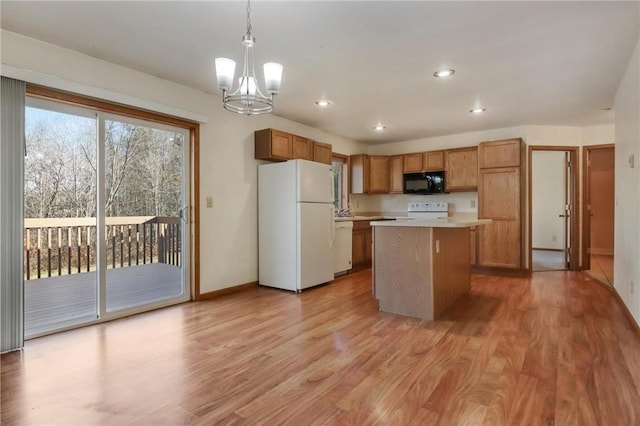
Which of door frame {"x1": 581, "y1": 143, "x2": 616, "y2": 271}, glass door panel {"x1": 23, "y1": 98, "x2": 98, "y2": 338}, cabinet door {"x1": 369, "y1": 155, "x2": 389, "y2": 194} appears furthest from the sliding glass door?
door frame {"x1": 581, "y1": 143, "x2": 616, "y2": 271}

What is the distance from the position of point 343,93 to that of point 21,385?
363 cm

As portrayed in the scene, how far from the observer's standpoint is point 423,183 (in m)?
6.01

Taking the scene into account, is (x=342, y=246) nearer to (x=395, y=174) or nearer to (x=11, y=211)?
(x=395, y=174)

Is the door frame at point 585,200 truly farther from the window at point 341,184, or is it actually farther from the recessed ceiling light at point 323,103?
the recessed ceiling light at point 323,103

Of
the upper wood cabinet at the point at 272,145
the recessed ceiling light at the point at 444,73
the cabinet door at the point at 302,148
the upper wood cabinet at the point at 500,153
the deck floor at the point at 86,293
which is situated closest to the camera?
the deck floor at the point at 86,293

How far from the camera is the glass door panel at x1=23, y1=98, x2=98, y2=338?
278cm

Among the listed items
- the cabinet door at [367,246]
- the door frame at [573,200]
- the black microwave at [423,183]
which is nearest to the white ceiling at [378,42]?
the door frame at [573,200]

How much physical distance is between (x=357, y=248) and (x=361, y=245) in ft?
0.44

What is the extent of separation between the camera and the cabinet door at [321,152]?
5.04 metres

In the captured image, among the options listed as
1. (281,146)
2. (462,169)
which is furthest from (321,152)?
(462,169)

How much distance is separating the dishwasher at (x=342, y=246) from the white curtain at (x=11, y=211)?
340 cm

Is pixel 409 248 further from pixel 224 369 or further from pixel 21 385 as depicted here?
pixel 21 385

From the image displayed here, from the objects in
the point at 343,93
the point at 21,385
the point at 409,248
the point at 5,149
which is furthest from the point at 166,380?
the point at 343,93

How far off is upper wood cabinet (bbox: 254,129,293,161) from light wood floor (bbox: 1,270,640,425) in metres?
1.96
